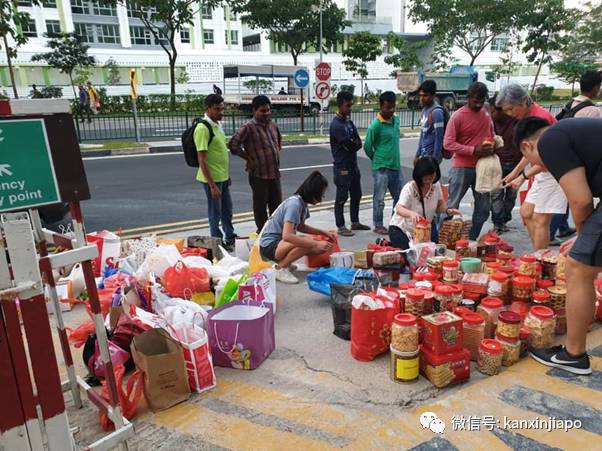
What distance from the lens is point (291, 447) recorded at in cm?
228

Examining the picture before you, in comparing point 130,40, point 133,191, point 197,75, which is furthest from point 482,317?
point 130,40

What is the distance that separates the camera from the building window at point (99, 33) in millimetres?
40925

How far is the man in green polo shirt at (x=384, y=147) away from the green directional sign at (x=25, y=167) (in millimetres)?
4444

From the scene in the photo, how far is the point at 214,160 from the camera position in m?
5.10

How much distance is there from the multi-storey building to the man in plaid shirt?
105 feet

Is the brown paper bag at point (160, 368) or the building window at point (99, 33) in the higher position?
the building window at point (99, 33)

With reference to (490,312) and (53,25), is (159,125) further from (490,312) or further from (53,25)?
(53,25)

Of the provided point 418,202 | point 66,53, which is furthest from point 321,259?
point 66,53

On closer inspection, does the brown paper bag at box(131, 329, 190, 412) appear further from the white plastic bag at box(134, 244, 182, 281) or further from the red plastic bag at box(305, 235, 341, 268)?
the red plastic bag at box(305, 235, 341, 268)

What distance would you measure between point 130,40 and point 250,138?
43612 millimetres

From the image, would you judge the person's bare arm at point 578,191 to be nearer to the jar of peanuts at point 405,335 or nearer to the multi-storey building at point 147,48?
the jar of peanuts at point 405,335

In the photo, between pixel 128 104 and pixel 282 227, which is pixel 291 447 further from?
pixel 128 104

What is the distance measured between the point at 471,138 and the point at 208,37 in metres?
45.9

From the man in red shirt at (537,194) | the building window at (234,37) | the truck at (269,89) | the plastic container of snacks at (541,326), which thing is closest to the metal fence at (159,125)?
the truck at (269,89)
